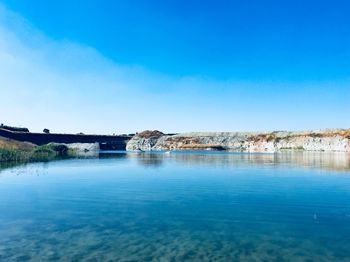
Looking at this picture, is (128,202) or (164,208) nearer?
(164,208)

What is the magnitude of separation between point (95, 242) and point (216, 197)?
45.1 ft

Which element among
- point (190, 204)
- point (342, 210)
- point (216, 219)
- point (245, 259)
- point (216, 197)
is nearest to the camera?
point (245, 259)

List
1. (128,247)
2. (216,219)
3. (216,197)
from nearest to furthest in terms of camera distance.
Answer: (128,247), (216,219), (216,197)

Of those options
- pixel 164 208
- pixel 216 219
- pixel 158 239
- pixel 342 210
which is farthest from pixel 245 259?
pixel 342 210

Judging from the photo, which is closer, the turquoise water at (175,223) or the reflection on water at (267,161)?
the turquoise water at (175,223)

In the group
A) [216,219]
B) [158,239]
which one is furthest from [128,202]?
[158,239]

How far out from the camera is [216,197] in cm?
2711

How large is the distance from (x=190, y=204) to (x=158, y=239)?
868 centimetres

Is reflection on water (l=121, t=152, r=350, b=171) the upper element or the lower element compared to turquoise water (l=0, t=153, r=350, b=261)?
upper

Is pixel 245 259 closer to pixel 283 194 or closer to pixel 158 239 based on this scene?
pixel 158 239

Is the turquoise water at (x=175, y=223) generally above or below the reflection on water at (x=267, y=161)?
below

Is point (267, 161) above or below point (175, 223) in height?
above

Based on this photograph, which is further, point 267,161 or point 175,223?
point 267,161

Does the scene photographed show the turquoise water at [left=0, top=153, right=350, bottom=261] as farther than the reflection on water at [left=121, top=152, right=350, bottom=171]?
No
